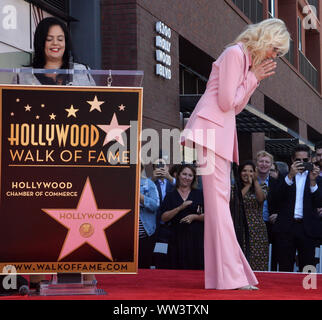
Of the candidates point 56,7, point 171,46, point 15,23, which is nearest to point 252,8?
point 171,46

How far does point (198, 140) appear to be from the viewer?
18.8 ft

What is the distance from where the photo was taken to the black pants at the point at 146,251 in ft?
31.0

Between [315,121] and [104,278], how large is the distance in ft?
108

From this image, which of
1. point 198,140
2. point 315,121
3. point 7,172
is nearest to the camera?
point 7,172

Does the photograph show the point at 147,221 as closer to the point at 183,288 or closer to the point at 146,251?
the point at 146,251

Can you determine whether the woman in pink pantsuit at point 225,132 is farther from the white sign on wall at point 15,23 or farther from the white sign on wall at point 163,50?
the white sign on wall at point 163,50

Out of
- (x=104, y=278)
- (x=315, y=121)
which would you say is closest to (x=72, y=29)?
(x=104, y=278)

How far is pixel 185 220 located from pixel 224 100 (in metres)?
3.56

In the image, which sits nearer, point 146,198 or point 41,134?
point 41,134

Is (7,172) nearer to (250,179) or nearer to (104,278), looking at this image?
(104,278)

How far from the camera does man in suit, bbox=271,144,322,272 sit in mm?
9297

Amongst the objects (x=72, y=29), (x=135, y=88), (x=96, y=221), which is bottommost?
(x=96, y=221)

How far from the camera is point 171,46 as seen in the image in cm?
1638
